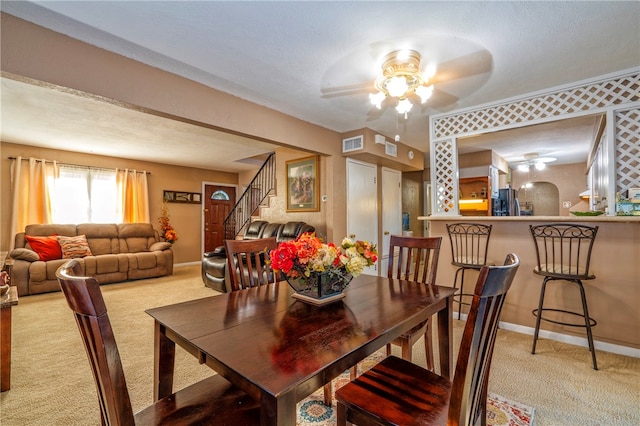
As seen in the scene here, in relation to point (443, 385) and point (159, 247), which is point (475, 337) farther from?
point (159, 247)

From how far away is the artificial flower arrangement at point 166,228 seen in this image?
6201 mm

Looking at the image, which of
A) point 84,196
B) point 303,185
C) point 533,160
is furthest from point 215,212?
point 533,160

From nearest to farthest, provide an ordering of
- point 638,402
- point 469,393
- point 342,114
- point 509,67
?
point 469,393, point 638,402, point 509,67, point 342,114

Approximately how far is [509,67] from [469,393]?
267 cm

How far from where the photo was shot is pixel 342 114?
3590mm

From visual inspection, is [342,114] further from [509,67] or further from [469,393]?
[469,393]

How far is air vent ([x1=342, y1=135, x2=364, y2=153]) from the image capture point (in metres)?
4.18

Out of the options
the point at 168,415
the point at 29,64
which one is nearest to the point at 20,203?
the point at 29,64

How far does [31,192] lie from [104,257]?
1.75m

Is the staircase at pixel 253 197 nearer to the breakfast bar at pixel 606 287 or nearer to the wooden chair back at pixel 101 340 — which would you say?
the breakfast bar at pixel 606 287

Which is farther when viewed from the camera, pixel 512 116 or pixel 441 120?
pixel 441 120

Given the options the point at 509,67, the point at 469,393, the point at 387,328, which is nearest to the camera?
the point at 469,393

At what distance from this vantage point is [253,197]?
6.93 metres

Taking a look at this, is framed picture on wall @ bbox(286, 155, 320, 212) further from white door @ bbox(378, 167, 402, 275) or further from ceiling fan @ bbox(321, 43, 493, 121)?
ceiling fan @ bbox(321, 43, 493, 121)
